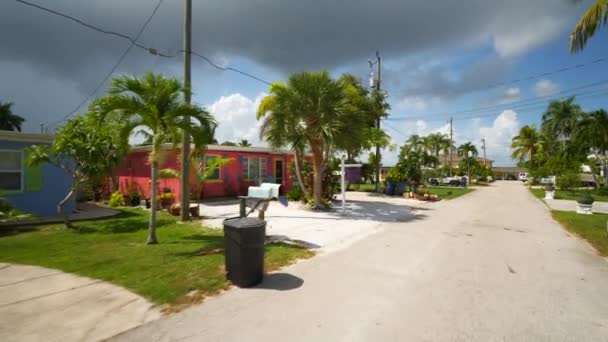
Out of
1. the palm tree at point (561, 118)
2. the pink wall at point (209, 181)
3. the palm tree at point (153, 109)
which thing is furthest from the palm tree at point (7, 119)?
the palm tree at point (561, 118)

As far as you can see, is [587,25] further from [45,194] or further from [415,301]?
[45,194]

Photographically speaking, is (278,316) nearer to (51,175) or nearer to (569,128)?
(51,175)

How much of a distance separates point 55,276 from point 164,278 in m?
1.84

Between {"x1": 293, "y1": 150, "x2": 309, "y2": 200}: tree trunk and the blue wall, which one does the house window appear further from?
the blue wall

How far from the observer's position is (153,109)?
19.5 ft

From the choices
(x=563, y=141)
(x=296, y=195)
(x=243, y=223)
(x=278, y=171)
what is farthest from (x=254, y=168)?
(x=563, y=141)

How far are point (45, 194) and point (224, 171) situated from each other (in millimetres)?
7227

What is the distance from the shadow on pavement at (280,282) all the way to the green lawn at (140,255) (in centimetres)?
41

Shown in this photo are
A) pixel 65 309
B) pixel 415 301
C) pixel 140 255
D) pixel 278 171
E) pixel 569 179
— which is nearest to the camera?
pixel 65 309

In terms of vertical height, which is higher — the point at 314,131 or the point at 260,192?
the point at 314,131

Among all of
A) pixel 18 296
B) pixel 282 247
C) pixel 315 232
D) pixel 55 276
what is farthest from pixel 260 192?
pixel 18 296

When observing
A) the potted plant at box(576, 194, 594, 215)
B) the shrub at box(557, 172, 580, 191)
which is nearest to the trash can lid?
the potted plant at box(576, 194, 594, 215)

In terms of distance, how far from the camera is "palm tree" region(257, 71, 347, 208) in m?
10.7

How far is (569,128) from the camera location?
33094mm
